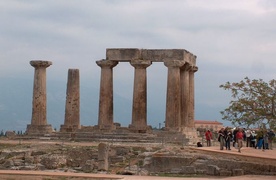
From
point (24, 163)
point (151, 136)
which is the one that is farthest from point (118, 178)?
point (151, 136)

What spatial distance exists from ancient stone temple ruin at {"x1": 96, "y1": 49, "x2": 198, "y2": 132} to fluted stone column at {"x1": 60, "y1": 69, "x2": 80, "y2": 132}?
2.69m

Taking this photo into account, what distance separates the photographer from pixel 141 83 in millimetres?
61094

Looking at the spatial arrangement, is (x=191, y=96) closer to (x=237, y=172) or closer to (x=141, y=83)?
(x=141, y=83)

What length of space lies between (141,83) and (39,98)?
9.64 metres

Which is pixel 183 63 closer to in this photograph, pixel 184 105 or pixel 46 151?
pixel 184 105

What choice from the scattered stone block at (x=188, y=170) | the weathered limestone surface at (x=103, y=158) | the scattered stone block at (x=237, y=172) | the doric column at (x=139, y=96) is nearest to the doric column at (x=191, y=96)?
the doric column at (x=139, y=96)

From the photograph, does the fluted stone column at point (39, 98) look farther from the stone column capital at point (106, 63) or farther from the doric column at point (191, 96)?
the doric column at point (191, 96)

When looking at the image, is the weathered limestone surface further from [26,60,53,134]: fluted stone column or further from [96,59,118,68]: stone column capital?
[26,60,53,134]: fluted stone column

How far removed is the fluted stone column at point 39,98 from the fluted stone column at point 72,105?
1.70 metres

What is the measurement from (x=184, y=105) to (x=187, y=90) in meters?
1.39

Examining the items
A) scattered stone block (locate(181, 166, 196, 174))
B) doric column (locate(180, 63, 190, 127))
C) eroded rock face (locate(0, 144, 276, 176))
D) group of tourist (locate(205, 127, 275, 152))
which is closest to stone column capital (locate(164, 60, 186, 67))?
doric column (locate(180, 63, 190, 127))

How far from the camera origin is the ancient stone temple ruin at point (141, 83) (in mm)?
60406

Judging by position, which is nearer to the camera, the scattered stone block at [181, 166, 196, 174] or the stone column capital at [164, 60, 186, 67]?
the scattered stone block at [181, 166, 196, 174]

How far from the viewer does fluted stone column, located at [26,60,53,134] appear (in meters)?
63.4
